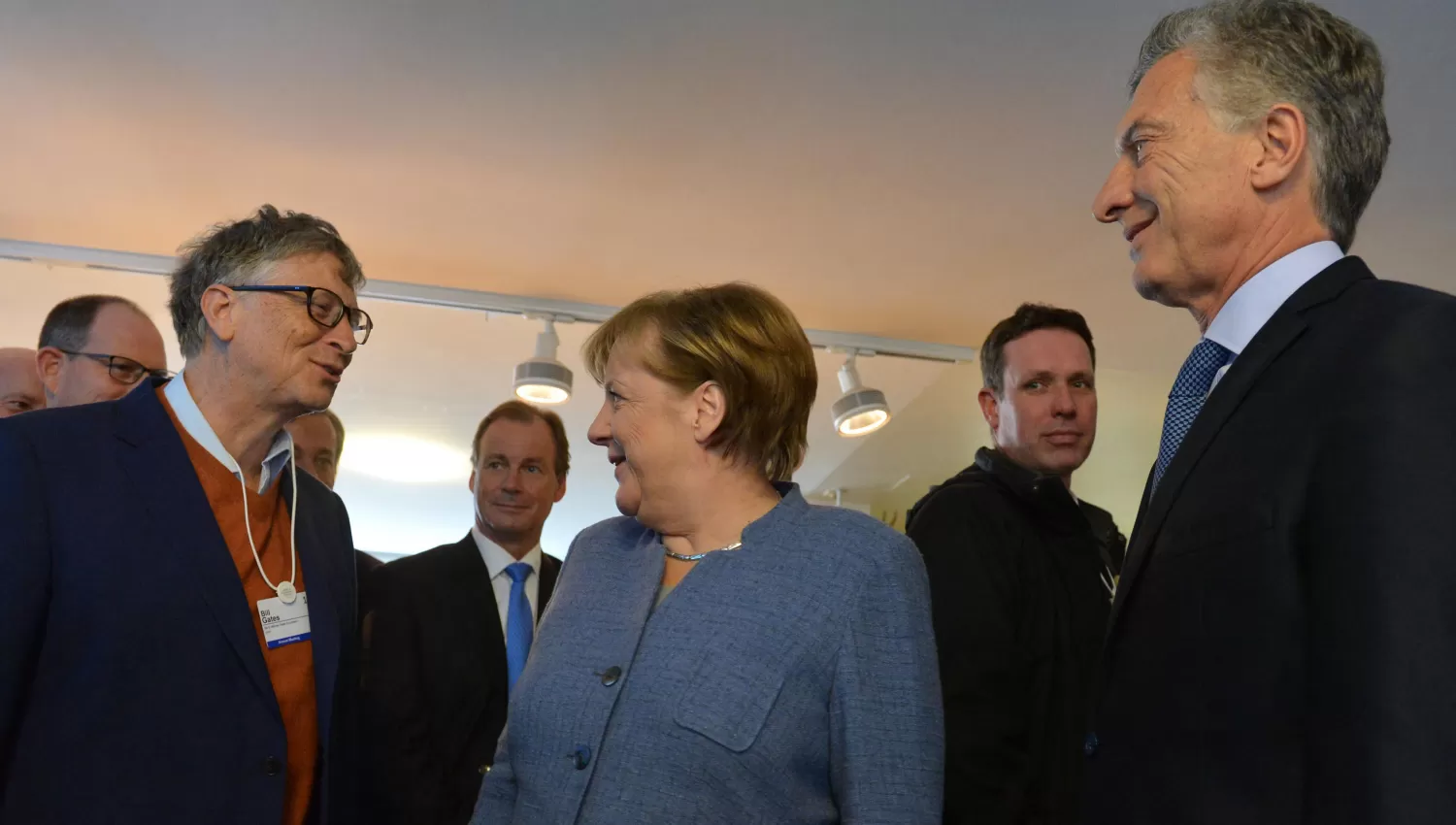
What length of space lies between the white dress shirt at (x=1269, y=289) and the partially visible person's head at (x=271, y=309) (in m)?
1.49

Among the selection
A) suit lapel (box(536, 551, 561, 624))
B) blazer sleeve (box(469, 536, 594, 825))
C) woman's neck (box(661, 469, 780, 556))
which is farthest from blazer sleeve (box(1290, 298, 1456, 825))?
suit lapel (box(536, 551, 561, 624))

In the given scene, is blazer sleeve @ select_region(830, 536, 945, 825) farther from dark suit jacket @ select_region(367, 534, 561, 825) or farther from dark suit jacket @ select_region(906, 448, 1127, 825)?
dark suit jacket @ select_region(367, 534, 561, 825)

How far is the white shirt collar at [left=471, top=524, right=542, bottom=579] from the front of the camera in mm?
3346

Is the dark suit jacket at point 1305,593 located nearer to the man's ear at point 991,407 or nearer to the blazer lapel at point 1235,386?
the blazer lapel at point 1235,386

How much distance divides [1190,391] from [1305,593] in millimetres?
382

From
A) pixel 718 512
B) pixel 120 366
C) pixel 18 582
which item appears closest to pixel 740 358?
pixel 718 512

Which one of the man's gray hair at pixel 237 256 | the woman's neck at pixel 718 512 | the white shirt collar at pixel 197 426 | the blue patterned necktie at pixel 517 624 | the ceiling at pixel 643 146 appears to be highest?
the ceiling at pixel 643 146

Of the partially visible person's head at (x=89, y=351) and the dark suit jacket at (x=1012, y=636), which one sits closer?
the dark suit jacket at (x=1012, y=636)

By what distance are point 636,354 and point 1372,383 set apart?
3.31 feet

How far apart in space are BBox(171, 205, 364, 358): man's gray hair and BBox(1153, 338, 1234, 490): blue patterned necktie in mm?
1521

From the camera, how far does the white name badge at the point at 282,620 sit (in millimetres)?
1861

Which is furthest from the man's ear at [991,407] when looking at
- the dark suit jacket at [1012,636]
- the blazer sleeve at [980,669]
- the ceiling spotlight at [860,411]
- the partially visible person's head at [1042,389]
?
the ceiling spotlight at [860,411]

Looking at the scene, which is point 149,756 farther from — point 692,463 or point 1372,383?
point 1372,383

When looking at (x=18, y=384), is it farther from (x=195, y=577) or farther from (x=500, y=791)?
(x=500, y=791)
